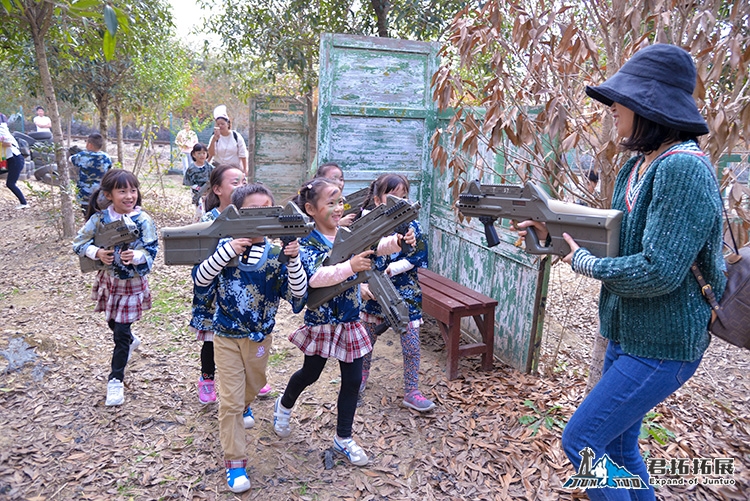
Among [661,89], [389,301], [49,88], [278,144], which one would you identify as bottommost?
[389,301]

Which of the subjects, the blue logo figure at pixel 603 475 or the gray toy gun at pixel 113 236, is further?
the gray toy gun at pixel 113 236

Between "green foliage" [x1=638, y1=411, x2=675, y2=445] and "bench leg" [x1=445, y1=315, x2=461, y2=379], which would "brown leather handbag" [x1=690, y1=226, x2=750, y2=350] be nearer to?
"green foliage" [x1=638, y1=411, x2=675, y2=445]

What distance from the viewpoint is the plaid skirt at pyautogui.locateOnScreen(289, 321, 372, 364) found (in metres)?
3.10

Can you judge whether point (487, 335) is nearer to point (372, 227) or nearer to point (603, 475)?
point (372, 227)

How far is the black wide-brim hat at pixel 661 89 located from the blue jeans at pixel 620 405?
0.89 m

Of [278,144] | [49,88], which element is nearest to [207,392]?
[49,88]

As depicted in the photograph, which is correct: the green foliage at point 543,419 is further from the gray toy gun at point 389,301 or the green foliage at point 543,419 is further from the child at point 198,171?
the child at point 198,171

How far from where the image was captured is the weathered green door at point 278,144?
1045cm

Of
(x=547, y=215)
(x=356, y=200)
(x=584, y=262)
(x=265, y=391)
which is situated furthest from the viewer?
(x=356, y=200)

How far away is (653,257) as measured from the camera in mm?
1875

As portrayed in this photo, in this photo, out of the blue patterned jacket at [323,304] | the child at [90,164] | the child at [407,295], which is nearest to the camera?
the blue patterned jacket at [323,304]

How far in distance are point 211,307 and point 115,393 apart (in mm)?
1142

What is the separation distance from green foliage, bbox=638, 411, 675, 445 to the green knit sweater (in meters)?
1.68

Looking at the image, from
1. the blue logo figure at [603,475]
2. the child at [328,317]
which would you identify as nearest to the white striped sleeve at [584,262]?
the blue logo figure at [603,475]
